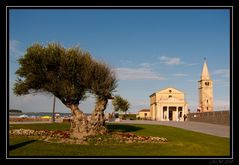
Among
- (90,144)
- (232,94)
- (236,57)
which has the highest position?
(236,57)

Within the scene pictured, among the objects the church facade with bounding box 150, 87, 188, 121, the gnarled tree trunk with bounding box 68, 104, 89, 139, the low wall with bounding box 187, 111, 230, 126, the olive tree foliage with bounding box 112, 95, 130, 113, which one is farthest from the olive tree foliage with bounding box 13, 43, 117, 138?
the church facade with bounding box 150, 87, 188, 121

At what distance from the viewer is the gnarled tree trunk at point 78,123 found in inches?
984

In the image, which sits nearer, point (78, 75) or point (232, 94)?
point (232, 94)

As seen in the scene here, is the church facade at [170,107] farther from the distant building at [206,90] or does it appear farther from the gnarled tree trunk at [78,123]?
the gnarled tree trunk at [78,123]

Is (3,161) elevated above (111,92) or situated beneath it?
situated beneath

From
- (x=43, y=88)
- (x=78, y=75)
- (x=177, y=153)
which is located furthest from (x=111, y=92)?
(x=177, y=153)

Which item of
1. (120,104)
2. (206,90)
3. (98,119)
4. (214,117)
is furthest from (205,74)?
(98,119)

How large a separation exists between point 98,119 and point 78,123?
6.36 ft

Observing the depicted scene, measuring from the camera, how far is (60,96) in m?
25.7

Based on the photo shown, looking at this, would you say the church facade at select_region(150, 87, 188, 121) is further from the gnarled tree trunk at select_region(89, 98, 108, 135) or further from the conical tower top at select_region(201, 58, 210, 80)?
the gnarled tree trunk at select_region(89, 98, 108, 135)

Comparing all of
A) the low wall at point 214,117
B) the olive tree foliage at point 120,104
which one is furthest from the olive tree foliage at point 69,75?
the olive tree foliage at point 120,104

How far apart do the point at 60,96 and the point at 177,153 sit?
1263cm

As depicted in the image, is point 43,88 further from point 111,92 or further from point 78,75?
point 111,92

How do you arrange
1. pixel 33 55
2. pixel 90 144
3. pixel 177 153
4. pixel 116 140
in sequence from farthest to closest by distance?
pixel 33 55 < pixel 116 140 < pixel 90 144 < pixel 177 153
